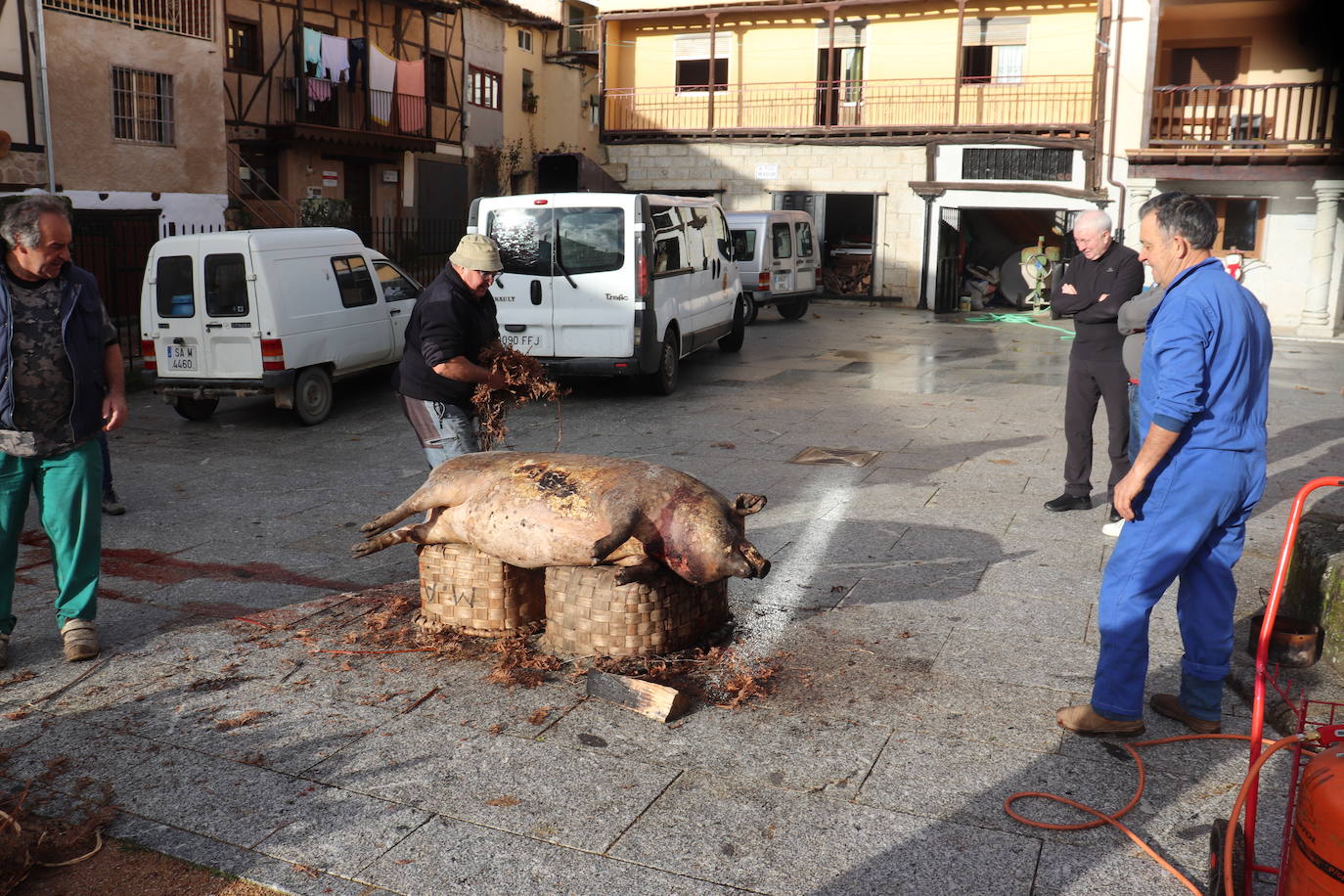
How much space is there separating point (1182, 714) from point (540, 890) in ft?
8.18

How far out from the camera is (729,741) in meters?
4.01

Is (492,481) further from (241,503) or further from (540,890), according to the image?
(241,503)

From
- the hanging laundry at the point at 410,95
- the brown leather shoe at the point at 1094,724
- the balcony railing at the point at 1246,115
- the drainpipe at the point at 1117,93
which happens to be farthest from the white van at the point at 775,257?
the brown leather shoe at the point at 1094,724

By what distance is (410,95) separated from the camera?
88.0ft

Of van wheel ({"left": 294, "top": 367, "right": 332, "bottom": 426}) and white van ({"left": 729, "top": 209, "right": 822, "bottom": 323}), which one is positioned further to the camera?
white van ({"left": 729, "top": 209, "right": 822, "bottom": 323})

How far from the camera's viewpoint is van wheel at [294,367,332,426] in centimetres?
1062

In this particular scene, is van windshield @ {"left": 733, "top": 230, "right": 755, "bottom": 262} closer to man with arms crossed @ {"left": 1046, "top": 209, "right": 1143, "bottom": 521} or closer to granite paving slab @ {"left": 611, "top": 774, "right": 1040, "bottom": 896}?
man with arms crossed @ {"left": 1046, "top": 209, "right": 1143, "bottom": 521}

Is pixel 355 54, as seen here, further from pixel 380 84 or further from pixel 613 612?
pixel 613 612

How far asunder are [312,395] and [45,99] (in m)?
9.92

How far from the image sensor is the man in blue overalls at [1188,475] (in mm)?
3797

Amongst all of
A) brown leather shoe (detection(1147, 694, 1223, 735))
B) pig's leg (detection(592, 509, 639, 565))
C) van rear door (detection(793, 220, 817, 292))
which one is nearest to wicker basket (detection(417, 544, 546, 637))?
pig's leg (detection(592, 509, 639, 565))

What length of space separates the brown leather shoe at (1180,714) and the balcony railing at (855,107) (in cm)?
2182

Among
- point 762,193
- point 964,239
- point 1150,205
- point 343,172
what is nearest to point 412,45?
point 343,172

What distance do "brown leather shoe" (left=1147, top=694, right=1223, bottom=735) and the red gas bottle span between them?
1.63m
